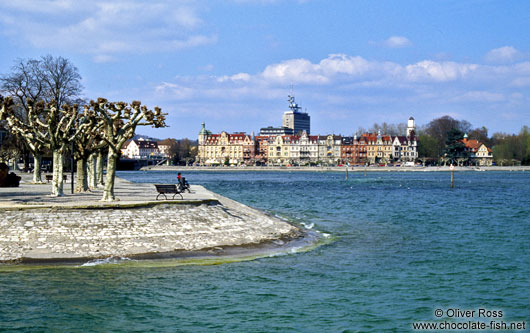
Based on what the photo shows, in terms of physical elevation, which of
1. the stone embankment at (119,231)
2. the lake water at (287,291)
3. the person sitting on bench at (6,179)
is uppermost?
the person sitting on bench at (6,179)

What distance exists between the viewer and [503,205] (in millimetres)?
56156

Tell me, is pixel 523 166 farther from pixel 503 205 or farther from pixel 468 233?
pixel 468 233

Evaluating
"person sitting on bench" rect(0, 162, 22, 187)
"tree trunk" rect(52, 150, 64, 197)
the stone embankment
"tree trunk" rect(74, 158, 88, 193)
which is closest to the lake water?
the stone embankment

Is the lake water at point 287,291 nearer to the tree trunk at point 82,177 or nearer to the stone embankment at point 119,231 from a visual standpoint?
the stone embankment at point 119,231

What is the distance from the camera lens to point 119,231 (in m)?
25.8

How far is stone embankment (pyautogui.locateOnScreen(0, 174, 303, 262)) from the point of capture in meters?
23.7

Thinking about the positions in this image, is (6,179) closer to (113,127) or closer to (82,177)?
(82,177)

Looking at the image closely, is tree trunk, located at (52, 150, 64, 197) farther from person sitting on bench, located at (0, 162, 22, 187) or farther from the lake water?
the lake water

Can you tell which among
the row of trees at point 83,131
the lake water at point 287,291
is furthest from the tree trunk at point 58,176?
the lake water at point 287,291

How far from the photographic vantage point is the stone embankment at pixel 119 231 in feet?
77.6

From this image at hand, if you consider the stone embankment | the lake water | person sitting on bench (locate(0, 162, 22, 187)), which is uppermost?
person sitting on bench (locate(0, 162, 22, 187))

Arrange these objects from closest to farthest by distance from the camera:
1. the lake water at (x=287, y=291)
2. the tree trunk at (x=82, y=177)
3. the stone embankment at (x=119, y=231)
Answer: the lake water at (x=287, y=291) → the stone embankment at (x=119, y=231) → the tree trunk at (x=82, y=177)

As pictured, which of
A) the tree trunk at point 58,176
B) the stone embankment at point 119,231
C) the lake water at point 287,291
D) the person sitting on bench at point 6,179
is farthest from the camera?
the person sitting on bench at point 6,179

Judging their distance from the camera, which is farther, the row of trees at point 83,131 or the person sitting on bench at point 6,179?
the person sitting on bench at point 6,179
